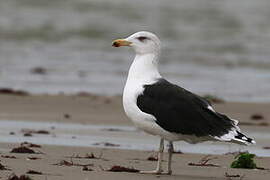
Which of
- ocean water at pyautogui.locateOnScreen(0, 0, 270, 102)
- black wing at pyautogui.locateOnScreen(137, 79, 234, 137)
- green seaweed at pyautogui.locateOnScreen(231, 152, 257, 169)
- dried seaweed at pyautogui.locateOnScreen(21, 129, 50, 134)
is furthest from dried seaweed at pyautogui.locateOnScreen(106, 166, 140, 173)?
ocean water at pyautogui.locateOnScreen(0, 0, 270, 102)

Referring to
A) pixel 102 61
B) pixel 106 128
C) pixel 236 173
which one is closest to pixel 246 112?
pixel 106 128

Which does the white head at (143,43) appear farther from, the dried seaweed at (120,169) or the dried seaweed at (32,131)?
the dried seaweed at (32,131)

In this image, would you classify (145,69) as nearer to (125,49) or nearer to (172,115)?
(172,115)

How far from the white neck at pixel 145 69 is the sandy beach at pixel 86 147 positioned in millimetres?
959

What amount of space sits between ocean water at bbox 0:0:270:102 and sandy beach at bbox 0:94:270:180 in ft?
6.23

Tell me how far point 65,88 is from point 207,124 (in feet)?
33.7

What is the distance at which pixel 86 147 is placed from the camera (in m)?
10.2

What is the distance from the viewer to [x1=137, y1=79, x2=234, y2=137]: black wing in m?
7.84

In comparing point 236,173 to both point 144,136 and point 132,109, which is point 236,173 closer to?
point 132,109

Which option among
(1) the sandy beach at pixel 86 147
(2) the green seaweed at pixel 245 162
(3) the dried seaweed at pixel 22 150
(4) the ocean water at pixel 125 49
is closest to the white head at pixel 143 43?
(1) the sandy beach at pixel 86 147

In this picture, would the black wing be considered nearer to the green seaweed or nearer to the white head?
the white head

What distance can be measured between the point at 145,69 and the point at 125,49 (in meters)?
18.2

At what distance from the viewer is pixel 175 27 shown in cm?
3206

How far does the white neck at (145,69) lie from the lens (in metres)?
8.36
